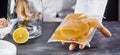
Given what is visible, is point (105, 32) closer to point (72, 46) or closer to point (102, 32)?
point (102, 32)

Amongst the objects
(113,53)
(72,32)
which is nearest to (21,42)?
(72,32)

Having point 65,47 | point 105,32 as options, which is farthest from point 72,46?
point 105,32

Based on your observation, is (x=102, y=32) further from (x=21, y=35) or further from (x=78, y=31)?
(x=21, y=35)

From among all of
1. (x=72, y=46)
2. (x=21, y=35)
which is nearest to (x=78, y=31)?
(x=72, y=46)

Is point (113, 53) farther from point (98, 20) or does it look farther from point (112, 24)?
point (112, 24)

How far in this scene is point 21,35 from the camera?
752 millimetres

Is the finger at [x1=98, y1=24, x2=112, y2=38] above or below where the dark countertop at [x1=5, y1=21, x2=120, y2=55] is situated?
above

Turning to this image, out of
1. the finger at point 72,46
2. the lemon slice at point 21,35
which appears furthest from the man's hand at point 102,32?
the lemon slice at point 21,35

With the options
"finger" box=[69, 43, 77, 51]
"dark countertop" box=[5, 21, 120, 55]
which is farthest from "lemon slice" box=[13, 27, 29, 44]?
"finger" box=[69, 43, 77, 51]

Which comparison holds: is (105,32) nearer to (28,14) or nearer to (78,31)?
(78,31)

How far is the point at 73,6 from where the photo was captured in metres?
1.03

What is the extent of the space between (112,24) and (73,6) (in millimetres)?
186

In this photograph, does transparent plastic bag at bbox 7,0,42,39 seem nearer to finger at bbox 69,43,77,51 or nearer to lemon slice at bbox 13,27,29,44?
lemon slice at bbox 13,27,29,44

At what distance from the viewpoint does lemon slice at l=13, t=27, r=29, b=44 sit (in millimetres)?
752
